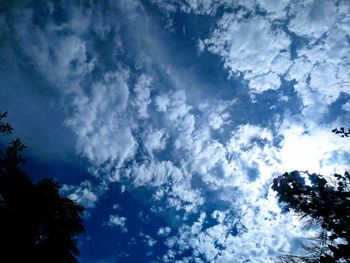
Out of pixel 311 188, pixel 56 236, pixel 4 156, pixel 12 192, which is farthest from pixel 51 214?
pixel 311 188

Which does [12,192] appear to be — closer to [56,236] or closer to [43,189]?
[43,189]

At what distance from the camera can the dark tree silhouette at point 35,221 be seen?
31.1ft

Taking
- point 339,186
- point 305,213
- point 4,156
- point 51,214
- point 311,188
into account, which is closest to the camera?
point 4,156

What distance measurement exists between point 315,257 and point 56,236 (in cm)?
1048

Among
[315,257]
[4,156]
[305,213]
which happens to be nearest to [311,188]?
[305,213]

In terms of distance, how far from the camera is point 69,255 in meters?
11.3

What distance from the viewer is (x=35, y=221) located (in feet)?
34.2

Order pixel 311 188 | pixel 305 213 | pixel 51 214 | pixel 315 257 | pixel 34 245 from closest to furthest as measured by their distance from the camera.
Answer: pixel 315 257, pixel 305 213, pixel 311 188, pixel 34 245, pixel 51 214

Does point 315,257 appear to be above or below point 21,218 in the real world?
below

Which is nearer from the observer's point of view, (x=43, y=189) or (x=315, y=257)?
(x=315, y=257)

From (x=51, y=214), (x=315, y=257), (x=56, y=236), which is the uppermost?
(x=51, y=214)

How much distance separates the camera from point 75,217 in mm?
11656

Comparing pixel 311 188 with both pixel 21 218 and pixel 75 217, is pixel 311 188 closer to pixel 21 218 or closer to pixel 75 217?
pixel 75 217

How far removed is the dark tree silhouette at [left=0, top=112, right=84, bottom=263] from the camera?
9.47m
